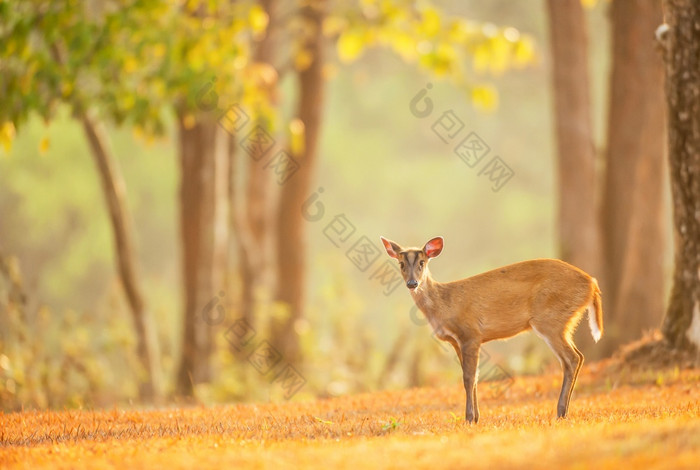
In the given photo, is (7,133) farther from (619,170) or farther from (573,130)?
(619,170)

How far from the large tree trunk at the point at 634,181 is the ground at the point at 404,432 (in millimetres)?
3466

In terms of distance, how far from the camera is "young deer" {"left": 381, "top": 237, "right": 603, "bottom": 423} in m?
8.60

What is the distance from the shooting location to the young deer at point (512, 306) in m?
8.60

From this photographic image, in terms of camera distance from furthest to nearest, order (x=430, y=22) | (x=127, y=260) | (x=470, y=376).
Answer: (x=127, y=260) < (x=430, y=22) < (x=470, y=376)

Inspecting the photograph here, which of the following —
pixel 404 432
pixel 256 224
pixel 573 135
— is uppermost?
pixel 573 135

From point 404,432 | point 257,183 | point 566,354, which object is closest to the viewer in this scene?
point 404,432

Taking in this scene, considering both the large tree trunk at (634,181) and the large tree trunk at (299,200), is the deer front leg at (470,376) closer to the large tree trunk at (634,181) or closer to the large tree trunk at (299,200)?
the large tree trunk at (634,181)

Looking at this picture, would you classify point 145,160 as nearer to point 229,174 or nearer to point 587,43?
point 229,174

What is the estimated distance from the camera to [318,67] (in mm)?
20031

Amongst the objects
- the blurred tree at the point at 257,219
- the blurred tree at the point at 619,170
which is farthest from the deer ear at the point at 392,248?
the blurred tree at the point at 257,219

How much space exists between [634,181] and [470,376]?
306 inches

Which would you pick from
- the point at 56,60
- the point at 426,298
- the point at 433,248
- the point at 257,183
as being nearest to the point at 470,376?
the point at 426,298

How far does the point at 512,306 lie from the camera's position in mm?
8695

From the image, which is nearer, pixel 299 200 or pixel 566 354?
pixel 566 354
